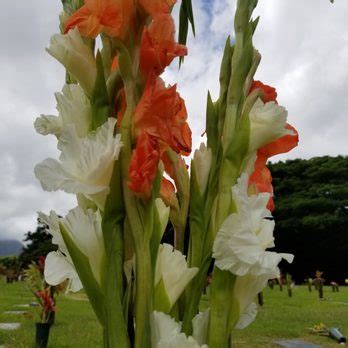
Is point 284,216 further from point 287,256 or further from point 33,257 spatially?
point 287,256

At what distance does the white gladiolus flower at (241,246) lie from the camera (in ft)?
1.33

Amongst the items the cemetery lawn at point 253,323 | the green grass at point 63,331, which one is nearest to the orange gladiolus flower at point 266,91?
the green grass at point 63,331

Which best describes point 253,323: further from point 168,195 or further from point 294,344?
point 168,195

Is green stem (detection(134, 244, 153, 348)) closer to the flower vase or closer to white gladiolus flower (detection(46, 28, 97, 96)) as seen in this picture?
white gladiolus flower (detection(46, 28, 97, 96))

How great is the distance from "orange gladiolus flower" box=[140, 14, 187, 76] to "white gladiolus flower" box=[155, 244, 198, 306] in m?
0.16

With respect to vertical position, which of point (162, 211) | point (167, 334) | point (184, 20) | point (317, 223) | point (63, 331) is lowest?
point (167, 334)

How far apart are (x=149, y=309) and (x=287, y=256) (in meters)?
0.13

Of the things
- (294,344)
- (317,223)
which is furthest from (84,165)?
(317,223)

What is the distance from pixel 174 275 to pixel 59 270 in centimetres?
12

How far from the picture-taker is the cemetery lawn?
16.1ft

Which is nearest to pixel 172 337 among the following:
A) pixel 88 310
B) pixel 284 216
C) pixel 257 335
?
pixel 257 335

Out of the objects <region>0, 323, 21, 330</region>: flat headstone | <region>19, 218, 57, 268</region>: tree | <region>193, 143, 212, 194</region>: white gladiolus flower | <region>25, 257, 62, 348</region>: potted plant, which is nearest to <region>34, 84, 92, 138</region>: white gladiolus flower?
<region>193, 143, 212, 194</region>: white gladiolus flower

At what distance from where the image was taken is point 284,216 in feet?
53.5

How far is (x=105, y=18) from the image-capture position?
1.35ft
